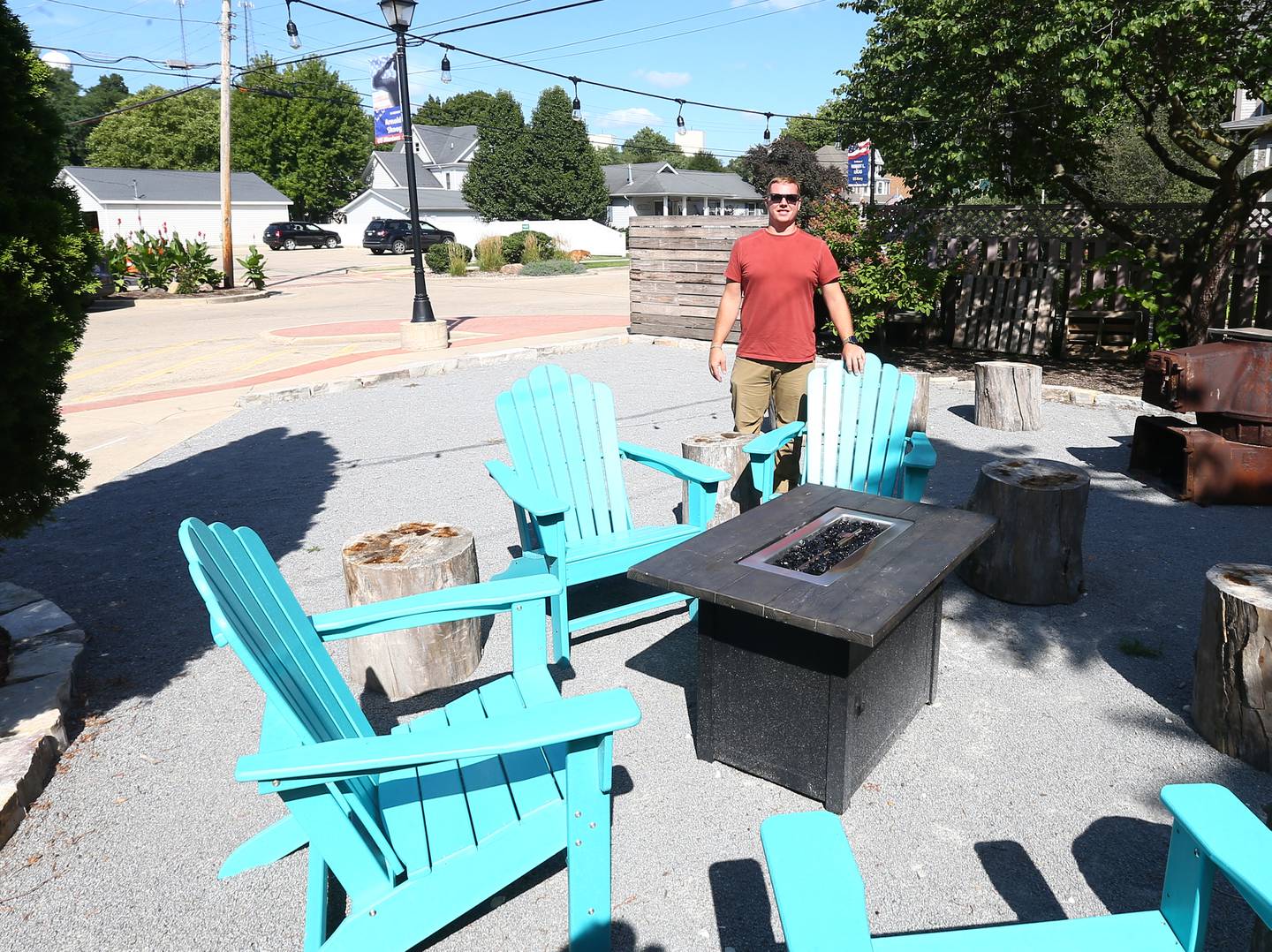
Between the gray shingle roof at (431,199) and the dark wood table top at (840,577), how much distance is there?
50.8 m

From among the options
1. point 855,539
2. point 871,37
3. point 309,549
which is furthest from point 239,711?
point 871,37

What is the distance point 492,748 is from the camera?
6.38ft

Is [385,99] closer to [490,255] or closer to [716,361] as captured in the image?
[490,255]

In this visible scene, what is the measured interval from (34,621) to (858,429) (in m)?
3.76

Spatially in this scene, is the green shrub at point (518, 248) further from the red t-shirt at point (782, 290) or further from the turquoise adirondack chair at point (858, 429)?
the turquoise adirondack chair at point (858, 429)

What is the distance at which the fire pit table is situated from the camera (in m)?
2.71

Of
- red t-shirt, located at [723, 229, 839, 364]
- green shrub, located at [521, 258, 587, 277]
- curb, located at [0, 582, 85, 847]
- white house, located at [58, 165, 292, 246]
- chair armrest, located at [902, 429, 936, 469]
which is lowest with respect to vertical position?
curb, located at [0, 582, 85, 847]

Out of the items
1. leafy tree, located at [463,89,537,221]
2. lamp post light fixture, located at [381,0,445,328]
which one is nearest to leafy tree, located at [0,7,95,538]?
lamp post light fixture, located at [381,0,445,328]

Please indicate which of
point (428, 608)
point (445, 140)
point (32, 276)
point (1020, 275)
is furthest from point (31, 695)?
point (445, 140)

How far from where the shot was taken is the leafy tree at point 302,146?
62.1 metres

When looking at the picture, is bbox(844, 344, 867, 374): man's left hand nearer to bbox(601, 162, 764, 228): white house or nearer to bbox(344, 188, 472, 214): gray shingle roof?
bbox(344, 188, 472, 214): gray shingle roof

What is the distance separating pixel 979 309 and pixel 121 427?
9161 mm

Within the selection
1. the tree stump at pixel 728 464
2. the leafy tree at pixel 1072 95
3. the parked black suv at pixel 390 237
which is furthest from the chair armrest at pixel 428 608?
the parked black suv at pixel 390 237

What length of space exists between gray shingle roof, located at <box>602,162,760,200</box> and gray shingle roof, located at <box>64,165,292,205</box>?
67.9 feet
